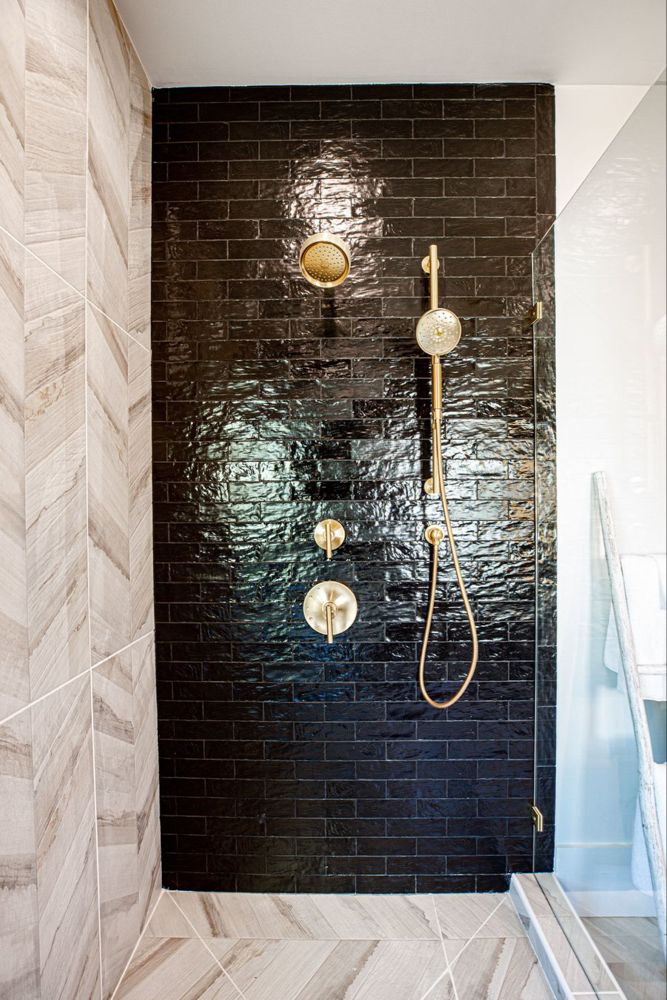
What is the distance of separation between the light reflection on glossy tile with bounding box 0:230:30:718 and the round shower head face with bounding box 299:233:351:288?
0.81 m

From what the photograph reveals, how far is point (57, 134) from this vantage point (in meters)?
1.34

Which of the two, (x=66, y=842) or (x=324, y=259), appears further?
(x=324, y=259)

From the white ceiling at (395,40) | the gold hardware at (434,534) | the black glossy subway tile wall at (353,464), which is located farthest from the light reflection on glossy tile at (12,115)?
the gold hardware at (434,534)

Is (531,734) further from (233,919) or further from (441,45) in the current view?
(441,45)

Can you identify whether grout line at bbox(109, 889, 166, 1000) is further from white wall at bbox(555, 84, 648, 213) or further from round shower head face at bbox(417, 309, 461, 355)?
white wall at bbox(555, 84, 648, 213)

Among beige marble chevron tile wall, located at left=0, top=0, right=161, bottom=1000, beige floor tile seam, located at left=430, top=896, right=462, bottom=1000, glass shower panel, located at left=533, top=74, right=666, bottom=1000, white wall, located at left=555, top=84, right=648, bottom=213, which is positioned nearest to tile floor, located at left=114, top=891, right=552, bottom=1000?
beige floor tile seam, located at left=430, top=896, right=462, bottom=1000

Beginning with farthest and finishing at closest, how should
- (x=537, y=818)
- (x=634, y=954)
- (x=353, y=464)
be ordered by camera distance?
(x=353, y=464) → (x=537, y=818) → (x=634, y=954)

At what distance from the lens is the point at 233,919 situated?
185 cm

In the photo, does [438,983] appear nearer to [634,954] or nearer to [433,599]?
[634,954]

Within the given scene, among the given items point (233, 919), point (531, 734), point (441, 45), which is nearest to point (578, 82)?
point (441, 45)

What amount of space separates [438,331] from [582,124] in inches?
36.5

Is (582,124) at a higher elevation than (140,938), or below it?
higher

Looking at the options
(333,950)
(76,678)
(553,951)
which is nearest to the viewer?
(76,678)

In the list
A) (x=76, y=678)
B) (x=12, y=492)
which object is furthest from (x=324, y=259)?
(x=76, y=678)
